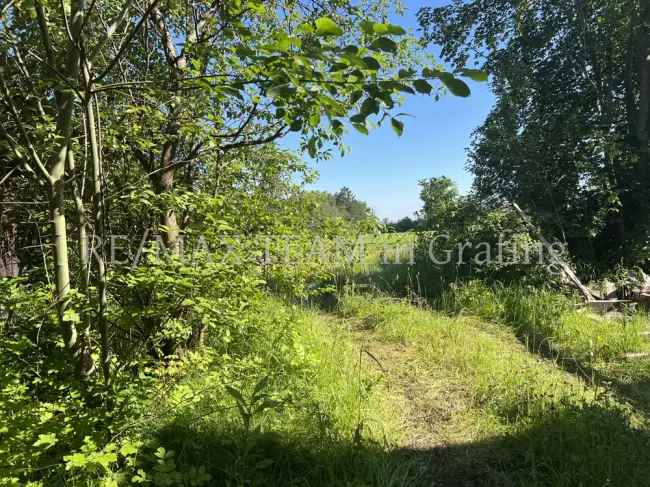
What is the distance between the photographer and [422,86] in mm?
954

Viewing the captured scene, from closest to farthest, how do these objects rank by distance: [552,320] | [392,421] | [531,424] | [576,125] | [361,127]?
[361,127]
[531,424]
[392,421]
[552,320]
[576,125]

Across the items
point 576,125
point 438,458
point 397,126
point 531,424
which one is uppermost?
point 576,125

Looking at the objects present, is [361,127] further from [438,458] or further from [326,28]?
[438,458]

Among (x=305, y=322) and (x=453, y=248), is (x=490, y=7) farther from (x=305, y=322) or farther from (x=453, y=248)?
(x=305, y=322)

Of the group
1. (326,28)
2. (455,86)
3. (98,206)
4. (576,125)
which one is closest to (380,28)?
(326,28)

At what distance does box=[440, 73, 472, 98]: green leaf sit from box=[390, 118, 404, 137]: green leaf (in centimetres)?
18

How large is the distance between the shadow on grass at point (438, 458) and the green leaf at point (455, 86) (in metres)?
1.82

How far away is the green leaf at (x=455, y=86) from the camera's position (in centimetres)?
91

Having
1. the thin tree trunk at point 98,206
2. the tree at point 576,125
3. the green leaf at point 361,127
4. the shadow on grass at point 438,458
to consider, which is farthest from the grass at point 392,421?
the tree at point 576,125

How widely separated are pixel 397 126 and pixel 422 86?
14cm

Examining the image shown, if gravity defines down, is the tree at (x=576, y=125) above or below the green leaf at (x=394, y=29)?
above

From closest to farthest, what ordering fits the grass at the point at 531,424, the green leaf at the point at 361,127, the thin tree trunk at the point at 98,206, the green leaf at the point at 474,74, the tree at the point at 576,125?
1. the green leaf at the point at 474,74
2. the green leaf at the point at 361,127
3. the thin tree trunk at the point at 98,206
4. the grass at the point at 531,424
5. the tree at the point at 576,125

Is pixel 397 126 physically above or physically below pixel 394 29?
below

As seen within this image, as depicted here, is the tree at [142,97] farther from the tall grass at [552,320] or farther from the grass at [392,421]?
the tall grass at [552,320]
